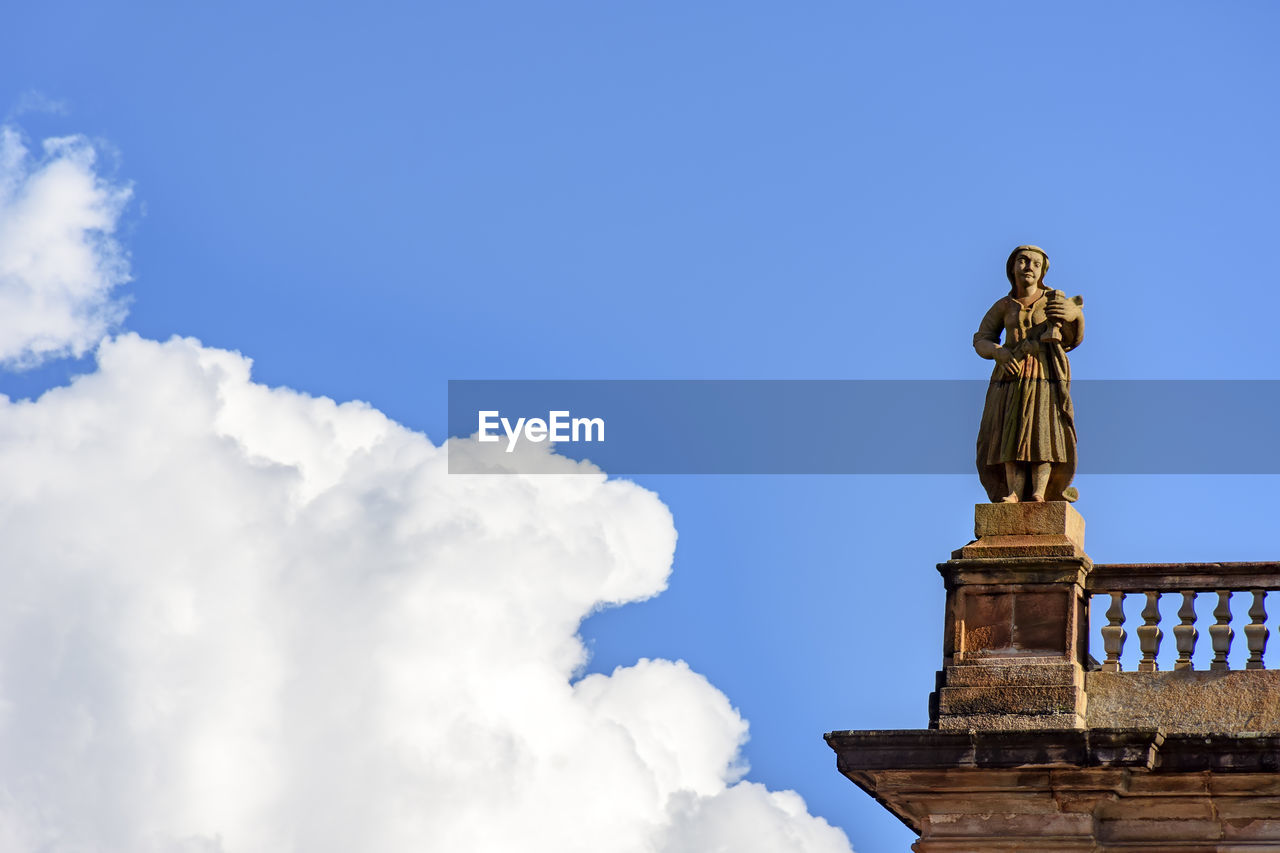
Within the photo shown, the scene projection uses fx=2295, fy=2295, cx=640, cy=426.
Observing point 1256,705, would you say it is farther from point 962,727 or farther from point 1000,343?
point 1000,343

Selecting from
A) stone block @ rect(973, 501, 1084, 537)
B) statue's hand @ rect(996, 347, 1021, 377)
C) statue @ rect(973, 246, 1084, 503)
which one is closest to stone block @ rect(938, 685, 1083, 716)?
stone block @ rect(973, 501, 1084, 537)

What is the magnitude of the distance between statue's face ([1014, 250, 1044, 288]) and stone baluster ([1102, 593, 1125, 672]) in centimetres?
310

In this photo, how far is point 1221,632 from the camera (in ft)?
62.5

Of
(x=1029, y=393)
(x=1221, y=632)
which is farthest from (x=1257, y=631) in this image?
(x=1029, y=393)

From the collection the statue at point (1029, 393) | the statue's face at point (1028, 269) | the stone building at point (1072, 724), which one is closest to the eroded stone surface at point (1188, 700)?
the stone building at point (1072, 724)

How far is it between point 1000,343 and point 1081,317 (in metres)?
0.81

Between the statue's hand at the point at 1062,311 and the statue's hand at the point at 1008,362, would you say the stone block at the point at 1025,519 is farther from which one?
the statue's hand at the point at 1062,311

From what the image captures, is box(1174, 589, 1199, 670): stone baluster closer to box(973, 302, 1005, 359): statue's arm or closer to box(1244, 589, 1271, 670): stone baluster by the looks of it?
box(1244, 589, 1271, 670): stone baluster

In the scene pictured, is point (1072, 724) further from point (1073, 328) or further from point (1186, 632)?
point (1073, 328)

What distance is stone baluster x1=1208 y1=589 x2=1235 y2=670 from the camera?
1902cm

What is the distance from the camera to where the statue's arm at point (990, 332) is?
20.5m

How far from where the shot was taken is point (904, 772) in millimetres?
18750

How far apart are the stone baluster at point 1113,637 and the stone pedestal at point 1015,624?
210 millimetres

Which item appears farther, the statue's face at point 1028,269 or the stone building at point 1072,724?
the statue's face at point 1028,269
